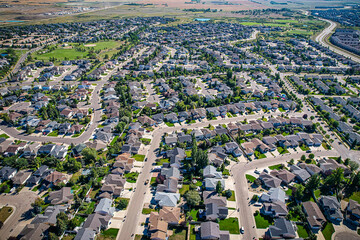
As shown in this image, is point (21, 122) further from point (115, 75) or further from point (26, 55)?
point (26, 55)

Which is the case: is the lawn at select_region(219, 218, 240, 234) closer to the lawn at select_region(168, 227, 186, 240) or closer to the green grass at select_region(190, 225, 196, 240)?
the green grass at select_region(190, 225, 196, 240)

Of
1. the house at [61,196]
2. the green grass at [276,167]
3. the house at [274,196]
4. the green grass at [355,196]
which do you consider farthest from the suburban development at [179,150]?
the house at [274,196]

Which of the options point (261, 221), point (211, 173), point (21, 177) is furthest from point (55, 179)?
point (261, 221)

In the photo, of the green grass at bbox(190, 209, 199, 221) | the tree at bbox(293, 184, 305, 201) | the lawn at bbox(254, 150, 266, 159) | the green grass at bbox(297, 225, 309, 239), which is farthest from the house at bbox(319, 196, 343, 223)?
the green grass at bbox(190, 209, 199, 221)

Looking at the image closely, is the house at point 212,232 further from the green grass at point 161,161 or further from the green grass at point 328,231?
the green grass at point 161,161

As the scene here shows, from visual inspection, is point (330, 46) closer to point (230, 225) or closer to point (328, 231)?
point (328, 231)

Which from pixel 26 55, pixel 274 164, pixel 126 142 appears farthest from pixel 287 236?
pixel 26 55

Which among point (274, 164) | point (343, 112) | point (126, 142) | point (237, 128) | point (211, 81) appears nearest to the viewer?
point (274, 164)
